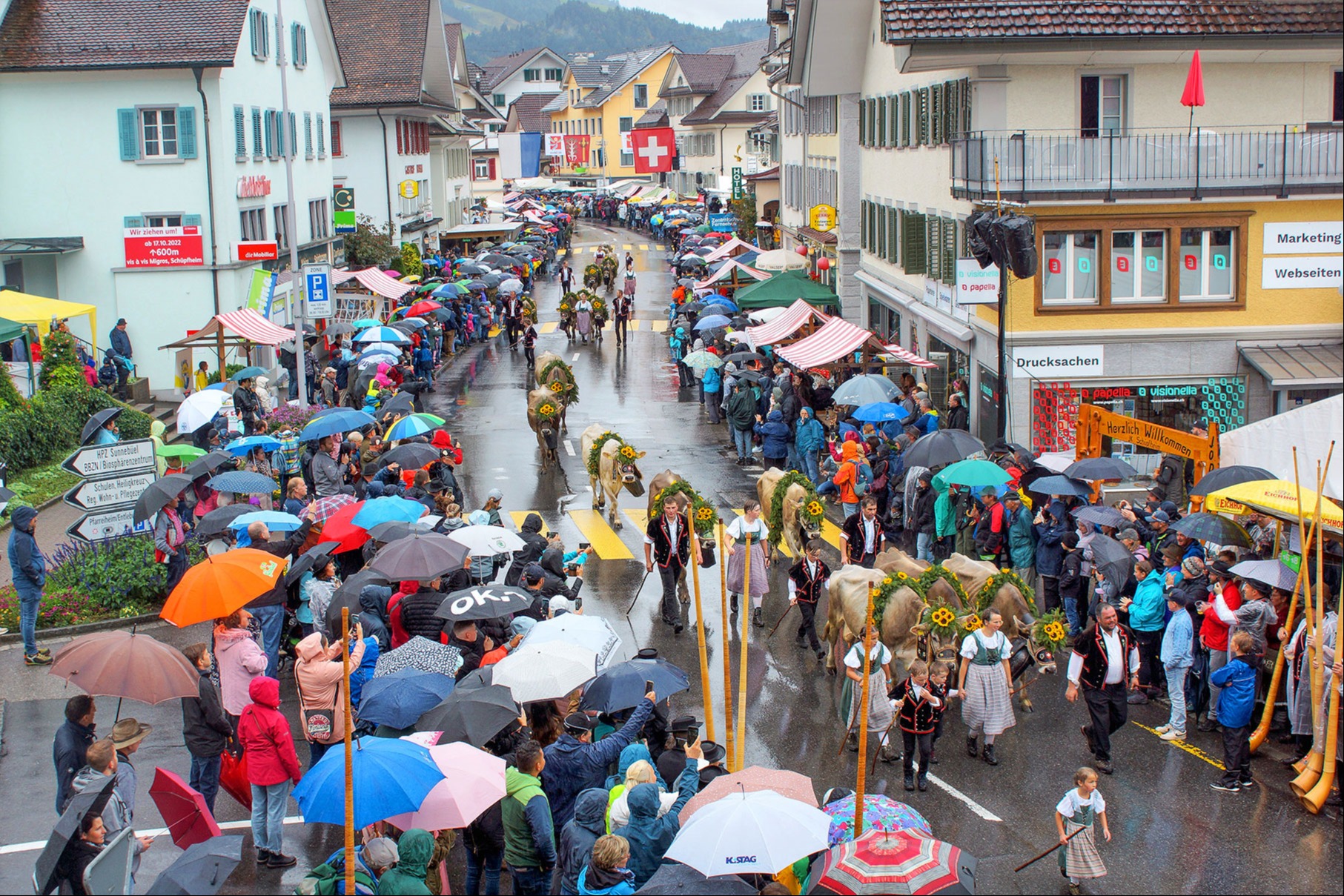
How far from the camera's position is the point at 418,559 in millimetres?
12953

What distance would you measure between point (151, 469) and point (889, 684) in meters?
9.13

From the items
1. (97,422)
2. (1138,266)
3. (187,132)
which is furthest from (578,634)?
(187,132)

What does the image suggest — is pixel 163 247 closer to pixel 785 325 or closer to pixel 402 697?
pixel 785 325

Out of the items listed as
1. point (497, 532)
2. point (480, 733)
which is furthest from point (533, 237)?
point (480, 733)

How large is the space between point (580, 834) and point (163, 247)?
26.5 metres

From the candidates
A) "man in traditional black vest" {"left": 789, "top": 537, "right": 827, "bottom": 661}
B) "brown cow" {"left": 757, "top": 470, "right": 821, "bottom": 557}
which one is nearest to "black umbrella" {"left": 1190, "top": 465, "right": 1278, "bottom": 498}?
"man in traditional black vest" {"left": 789, "top": 537, "right": 827, "bottom": 661}

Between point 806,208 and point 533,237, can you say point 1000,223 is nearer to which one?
point 806,208

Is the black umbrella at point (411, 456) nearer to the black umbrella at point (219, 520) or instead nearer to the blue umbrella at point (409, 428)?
the blue umbrella at point (409, 428)

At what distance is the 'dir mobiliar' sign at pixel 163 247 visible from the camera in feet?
104

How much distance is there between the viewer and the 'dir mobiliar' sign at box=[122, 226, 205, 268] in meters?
31.6

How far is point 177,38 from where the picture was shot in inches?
1261

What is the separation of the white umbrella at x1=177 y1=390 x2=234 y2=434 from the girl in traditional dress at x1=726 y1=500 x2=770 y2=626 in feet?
29.6

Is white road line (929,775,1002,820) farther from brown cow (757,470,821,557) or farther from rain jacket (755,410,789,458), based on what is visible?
rain jacket (755,410,789,458)

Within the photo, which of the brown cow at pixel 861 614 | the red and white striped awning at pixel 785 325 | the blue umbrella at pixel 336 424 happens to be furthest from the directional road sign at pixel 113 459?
the red and white striped awning at pixel 785 325
